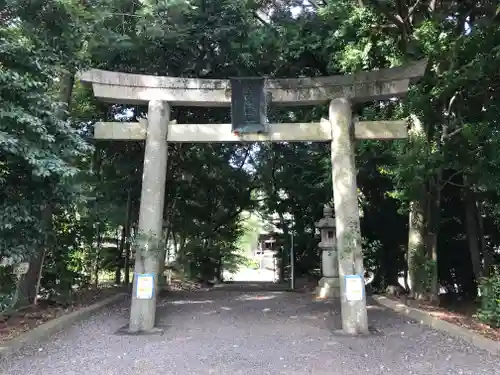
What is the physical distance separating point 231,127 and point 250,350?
3719 mm

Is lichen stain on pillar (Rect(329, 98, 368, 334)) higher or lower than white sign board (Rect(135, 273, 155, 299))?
higher

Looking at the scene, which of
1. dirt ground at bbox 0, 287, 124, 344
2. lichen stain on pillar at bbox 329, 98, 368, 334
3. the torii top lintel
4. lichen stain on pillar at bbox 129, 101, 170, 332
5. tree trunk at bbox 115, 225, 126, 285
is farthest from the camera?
tree trunk at bbox 115, 225, 126, 285

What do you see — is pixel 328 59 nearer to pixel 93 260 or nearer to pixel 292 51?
pixel 292 51

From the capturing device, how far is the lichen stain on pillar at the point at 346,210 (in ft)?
22.1

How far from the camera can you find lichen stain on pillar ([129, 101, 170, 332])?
6.86 meters

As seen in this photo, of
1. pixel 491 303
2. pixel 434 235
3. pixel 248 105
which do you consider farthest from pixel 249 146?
pixel 491 303

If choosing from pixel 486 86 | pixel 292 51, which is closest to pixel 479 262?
pixel 486 86

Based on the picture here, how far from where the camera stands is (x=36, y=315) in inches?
285

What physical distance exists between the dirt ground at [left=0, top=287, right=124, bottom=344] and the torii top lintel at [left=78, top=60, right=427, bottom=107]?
3853 millimetres

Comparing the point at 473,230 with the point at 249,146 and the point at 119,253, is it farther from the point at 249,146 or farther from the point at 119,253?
the point at 119,253

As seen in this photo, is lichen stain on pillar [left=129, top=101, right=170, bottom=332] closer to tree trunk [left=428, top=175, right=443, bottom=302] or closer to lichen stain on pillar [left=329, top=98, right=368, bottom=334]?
lichen stain on pillar [left=329, top=98, right=368, bottom=334]

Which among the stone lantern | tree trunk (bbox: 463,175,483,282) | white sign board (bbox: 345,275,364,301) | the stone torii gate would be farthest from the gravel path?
tree trunk (bbox: 463,175,483,282)

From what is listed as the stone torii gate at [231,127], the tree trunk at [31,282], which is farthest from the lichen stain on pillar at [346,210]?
the tree trunk at [31,282]

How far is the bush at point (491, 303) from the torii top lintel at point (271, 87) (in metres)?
3.34
